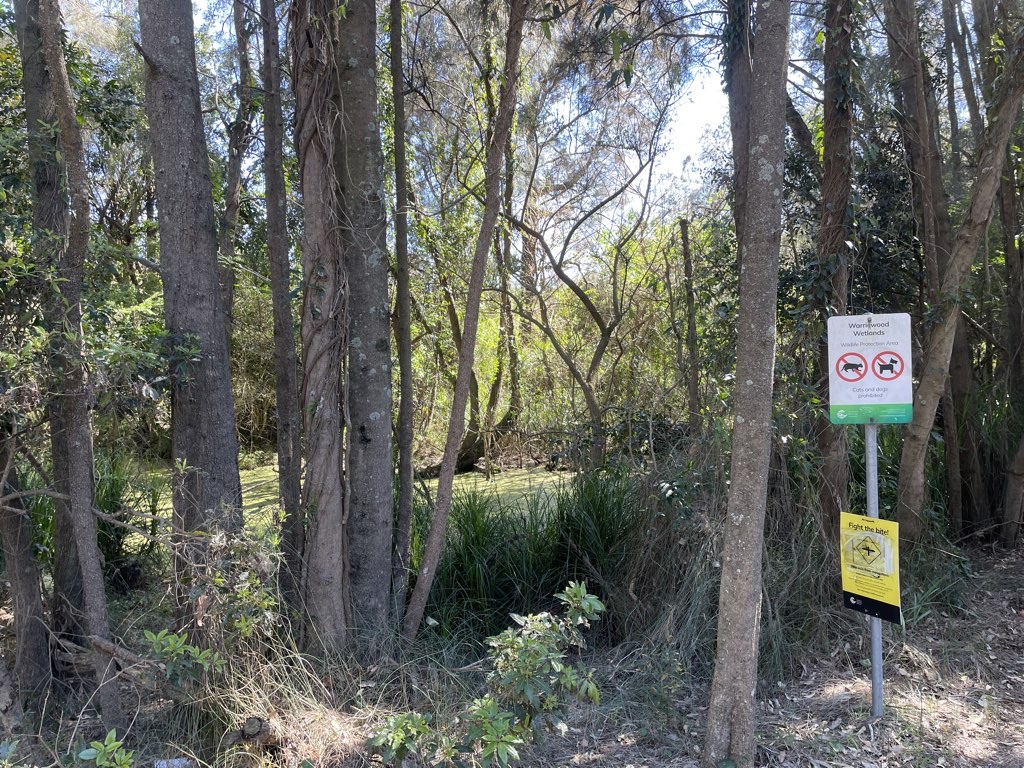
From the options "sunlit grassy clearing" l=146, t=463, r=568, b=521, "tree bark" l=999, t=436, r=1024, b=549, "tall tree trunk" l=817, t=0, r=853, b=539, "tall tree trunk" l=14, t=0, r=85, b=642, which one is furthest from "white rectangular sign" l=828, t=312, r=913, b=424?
"tall tree trunk" l=14, t=0, r=85, b=642

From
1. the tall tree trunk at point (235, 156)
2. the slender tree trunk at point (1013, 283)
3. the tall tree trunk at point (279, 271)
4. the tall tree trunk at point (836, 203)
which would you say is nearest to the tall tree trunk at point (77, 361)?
the tall tree trunk at point (279, 271)

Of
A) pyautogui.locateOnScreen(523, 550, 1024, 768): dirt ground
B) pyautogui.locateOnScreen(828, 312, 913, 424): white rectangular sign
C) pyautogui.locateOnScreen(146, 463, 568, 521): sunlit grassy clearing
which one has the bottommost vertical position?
pyautogui.locateOnScreen(523, 550, 1024, 768): dirt ground

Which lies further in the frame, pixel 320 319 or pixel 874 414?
pixel 320 319

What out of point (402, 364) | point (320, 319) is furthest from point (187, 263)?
point (402, 364)

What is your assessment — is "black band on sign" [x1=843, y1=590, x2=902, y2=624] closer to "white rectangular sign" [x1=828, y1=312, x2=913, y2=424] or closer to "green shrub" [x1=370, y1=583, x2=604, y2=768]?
"white rectangular sign" [x1=828, y1=312, x2=913, y2=424]

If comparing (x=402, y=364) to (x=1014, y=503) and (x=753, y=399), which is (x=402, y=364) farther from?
(x=1014, y=503)

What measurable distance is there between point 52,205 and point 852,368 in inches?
194

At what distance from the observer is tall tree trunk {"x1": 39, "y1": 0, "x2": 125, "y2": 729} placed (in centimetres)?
363

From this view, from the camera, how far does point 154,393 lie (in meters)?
3.97

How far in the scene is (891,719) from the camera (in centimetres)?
422

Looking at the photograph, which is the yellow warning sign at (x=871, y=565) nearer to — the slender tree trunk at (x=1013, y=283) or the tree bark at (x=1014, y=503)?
the tree bark at (x=1014, y=503)

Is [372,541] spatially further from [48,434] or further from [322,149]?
[322,149]

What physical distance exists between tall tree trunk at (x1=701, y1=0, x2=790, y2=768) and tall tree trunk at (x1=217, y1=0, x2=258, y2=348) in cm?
493

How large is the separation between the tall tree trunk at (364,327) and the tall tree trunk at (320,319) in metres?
0.20
